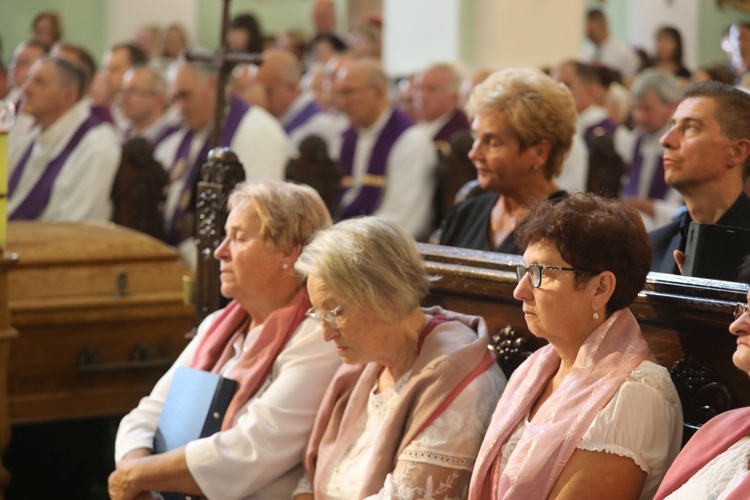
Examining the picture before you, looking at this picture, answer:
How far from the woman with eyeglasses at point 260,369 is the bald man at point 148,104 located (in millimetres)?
5176

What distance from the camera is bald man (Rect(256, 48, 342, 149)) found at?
898cm

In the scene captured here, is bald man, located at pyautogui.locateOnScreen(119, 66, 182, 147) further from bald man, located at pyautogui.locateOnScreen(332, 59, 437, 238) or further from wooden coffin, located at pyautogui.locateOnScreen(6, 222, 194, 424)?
wooden coffin, located at pyautogui.locateOnScreen(6, 222, 194, 424)

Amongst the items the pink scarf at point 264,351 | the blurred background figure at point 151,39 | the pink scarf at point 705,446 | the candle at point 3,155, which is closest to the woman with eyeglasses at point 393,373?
the pink scarf at point 264,351

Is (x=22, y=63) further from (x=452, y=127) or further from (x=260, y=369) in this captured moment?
(x=260, y=369)

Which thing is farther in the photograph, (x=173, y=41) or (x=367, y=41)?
(x=173, y=41)

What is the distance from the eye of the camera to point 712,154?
3.30m

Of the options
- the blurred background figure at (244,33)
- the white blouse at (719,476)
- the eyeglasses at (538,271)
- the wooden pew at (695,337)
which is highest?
the eyeglasses at (538,271)

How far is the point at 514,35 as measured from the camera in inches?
382

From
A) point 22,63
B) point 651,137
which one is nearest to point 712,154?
point 651,137

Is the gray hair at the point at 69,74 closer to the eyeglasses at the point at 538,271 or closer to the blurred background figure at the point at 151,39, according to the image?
the blurred background figure at the point at 151,39

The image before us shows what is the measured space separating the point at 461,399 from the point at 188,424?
96cm

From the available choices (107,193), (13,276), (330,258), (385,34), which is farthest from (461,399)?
(385,34)

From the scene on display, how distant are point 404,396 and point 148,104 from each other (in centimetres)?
611

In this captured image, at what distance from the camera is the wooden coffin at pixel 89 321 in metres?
4.76
